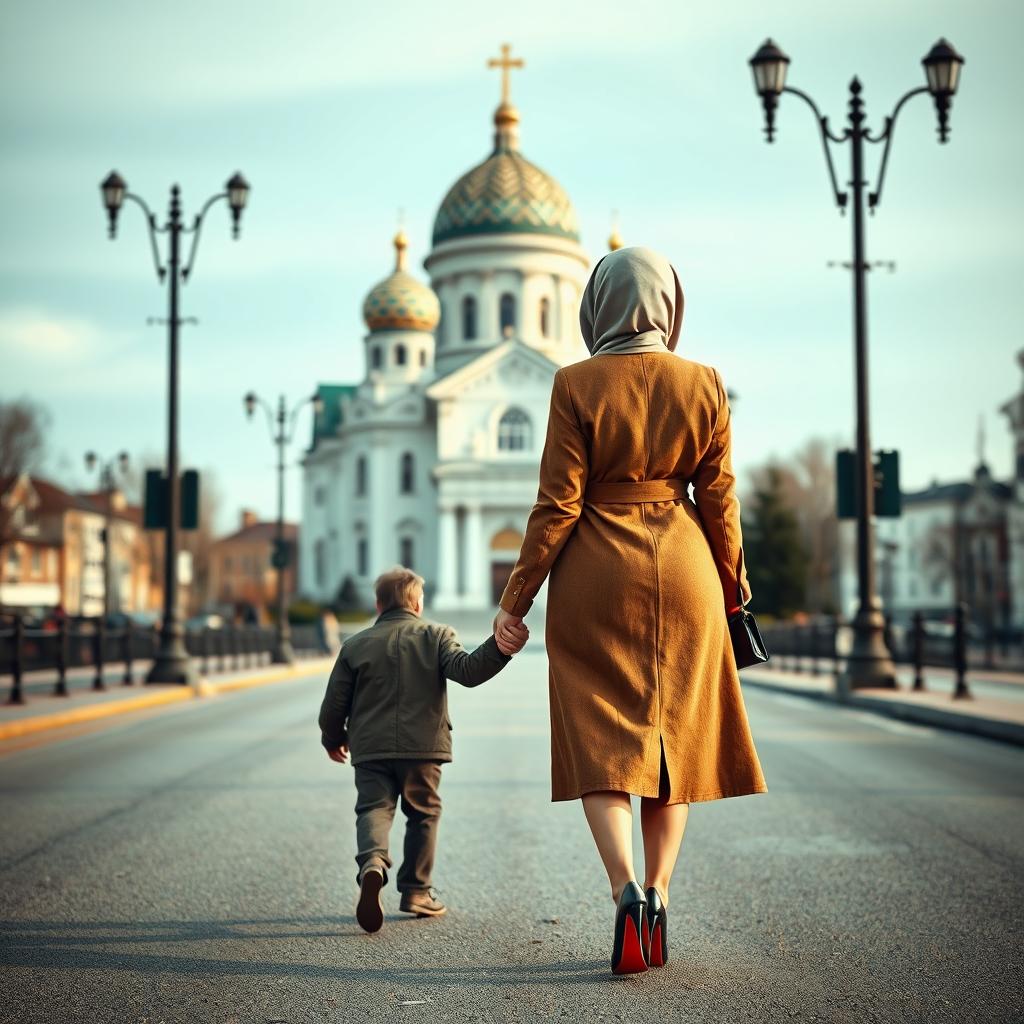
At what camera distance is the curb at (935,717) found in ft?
45.5

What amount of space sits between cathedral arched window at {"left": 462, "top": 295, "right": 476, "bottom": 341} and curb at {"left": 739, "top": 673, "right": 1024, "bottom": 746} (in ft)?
199

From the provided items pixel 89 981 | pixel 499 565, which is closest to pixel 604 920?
pixel 89 981

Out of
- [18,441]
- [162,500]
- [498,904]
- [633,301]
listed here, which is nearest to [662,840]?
[498,904]

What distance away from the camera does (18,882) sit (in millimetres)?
6645

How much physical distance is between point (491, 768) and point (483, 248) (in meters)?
69.2

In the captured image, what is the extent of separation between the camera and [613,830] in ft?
15.4

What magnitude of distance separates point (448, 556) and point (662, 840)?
68387 mm

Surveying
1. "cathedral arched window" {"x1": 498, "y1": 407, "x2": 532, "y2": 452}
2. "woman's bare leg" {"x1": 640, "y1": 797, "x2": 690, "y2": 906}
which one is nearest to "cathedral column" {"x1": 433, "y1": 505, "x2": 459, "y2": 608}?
"cathedral arched window" {"x1": 498, "y1": 407, "x2": 532, "y2": 452}

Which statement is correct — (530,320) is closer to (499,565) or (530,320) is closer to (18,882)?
(499,565)

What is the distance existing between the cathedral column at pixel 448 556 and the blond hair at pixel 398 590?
66576 millimetres

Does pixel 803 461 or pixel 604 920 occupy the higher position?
pixel 803 461

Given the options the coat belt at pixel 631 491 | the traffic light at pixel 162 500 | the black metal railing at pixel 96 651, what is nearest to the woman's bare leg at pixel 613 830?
the coat belt at pixel 631 491

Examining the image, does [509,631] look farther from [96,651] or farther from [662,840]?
[96,651]

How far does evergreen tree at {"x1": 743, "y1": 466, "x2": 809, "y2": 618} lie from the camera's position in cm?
7800
